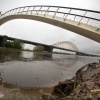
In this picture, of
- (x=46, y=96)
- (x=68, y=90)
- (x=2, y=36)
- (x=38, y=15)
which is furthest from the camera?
(x=2, y=36)

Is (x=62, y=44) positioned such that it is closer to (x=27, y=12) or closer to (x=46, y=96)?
(x=27, y=12)

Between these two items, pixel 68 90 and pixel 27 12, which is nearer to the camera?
pixel 68 90

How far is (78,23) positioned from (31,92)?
11377mm

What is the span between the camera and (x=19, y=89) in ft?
20.5

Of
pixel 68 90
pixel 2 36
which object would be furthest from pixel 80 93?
pixel 2 36

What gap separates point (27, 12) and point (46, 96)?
26219 mm

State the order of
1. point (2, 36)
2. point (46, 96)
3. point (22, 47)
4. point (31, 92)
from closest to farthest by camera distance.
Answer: point (46, 96), point (31, 92), point (22, 47), point (2, 36)

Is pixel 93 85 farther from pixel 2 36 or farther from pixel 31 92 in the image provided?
pixel 2 36

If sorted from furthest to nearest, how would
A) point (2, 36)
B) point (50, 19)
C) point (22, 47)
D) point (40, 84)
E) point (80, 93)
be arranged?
1. point (2, 36)
2. point (22, 47)
3. point (50, 19)
4. point (40, 84)
5. point (80, 93)

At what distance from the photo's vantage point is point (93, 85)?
415 centimetres

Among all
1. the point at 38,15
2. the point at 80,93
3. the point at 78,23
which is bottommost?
the point at 80,93

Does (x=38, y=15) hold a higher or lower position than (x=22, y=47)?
higher

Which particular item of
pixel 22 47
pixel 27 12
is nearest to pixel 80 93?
pixel 27 12

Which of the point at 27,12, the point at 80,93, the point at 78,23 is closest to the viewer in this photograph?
the point at 80,93
